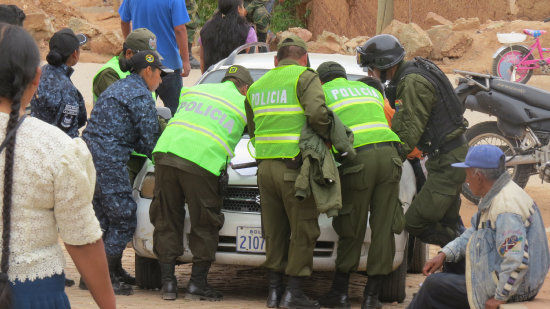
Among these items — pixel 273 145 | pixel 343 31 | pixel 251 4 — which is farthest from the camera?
pixel 343 31

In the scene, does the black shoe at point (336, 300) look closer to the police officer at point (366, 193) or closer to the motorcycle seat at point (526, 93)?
the police officer at point (366, 193)

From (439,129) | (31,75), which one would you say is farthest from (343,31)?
(31,75)

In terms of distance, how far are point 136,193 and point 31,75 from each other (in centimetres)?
388

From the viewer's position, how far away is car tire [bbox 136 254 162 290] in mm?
6902

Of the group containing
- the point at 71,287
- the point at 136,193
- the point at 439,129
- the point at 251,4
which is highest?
the point at 251,4

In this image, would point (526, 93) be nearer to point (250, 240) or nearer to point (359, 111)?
point (359, 111)

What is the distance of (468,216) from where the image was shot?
393 inches

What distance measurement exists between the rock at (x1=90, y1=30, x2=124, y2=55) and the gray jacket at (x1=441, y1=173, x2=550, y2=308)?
625 inches

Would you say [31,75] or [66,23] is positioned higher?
[66,23]

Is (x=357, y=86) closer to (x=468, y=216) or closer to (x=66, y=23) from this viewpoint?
(x=468, y=216)

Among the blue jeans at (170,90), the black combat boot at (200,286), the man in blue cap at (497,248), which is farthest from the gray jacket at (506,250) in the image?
the blue jeans at (170,90)

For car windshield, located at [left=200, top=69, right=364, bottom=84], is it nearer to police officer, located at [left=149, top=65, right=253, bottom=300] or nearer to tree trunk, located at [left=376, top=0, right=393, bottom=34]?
police officer, located at [left=149, top=65, right=253, bottom=300]

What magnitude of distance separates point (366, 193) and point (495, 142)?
4675 mm

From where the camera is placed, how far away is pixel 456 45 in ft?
65.0
